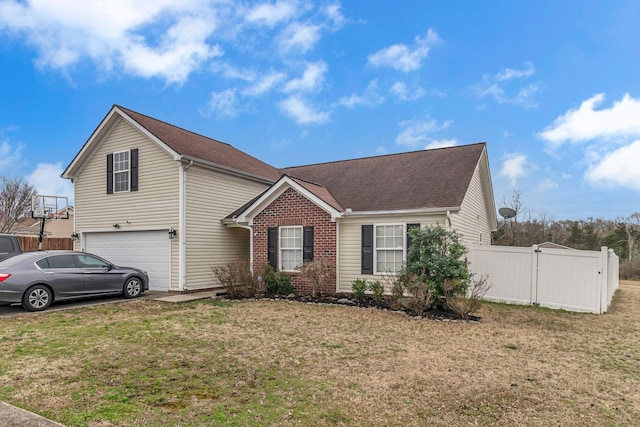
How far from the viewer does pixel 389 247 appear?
1194cm

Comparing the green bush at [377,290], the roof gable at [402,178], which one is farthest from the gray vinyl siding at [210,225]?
the green bush at [377,290]

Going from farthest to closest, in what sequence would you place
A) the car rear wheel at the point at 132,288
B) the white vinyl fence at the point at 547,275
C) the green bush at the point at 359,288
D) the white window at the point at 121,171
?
the white window at the point at 121,171, the car rear wheel at the point at 132,288, the green bush at the point at 359,288, the white vinyl fence at the point at 547,275

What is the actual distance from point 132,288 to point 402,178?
31.5 feet

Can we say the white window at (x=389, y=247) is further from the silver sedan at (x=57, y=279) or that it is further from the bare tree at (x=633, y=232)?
the bare tree at (x=633, y=232)

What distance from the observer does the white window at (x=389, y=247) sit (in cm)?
1177

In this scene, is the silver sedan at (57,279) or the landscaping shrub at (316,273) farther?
the landscaping shrub at (316,273)

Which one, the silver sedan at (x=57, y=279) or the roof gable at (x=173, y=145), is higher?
the roof gable at (x=173, y=145)

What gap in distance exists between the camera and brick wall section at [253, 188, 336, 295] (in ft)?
40.7

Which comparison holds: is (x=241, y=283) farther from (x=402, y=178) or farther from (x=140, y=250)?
(x=402, y=178)

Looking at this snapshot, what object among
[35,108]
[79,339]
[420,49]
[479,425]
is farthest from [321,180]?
[35,108]

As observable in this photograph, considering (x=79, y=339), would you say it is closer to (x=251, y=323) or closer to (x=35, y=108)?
(x=251, y=323)

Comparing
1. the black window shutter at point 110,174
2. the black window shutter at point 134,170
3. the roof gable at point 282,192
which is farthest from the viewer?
the black window shutter at point 110,174

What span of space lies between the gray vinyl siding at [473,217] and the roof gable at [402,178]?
557 mm

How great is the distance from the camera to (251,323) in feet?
27.5
